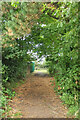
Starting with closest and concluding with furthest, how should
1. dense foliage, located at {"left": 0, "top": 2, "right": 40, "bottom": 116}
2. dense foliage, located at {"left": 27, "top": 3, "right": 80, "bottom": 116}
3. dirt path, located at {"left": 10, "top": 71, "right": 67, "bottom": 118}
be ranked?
dense foliage, located at {"left": 27, "top": 3, "right": 80, "bottom": 116} → dirt path, located at {"left": 10, "top": 71, "right": 67, "bottom": 118} → dense foliage, located at {"left": 0, "top": 2, "right": 40, "bottom": 116}

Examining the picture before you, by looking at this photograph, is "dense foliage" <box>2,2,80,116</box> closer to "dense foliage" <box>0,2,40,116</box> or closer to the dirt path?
"dense foliage" <box>0,2,40,116</box>

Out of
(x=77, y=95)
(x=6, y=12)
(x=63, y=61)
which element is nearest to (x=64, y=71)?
(x=63, y=61)

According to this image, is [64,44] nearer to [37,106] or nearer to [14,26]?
[14,26]

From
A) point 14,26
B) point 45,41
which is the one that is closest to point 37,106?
point 45,41

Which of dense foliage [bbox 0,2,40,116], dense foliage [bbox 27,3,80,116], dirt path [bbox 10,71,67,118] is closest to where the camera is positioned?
dense foliage [bbox 27,3,80,116]

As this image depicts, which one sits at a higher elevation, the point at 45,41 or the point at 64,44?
the point at 45,41

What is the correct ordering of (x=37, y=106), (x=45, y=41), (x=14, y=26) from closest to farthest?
(x=14, y=26) < (x=37, y=106) < (x=45, y=41)

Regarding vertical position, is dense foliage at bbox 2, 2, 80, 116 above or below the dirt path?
above

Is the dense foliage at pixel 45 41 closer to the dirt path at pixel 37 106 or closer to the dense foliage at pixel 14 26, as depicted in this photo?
the dense foliage at pixel 14 26

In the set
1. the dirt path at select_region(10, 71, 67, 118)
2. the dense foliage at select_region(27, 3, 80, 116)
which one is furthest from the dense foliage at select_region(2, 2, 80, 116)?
the dirt path at select_region(10, 71, 67, 118)

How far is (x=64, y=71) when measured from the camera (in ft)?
9.18

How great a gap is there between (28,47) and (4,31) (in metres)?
0.83

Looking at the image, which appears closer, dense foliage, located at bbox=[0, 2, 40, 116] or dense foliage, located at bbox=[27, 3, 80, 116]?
dense foliage, located at bbox=[27, 3, 80, 116]

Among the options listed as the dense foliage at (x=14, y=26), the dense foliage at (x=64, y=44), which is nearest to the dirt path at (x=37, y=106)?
the dense foliage at (x=64, y=44)
